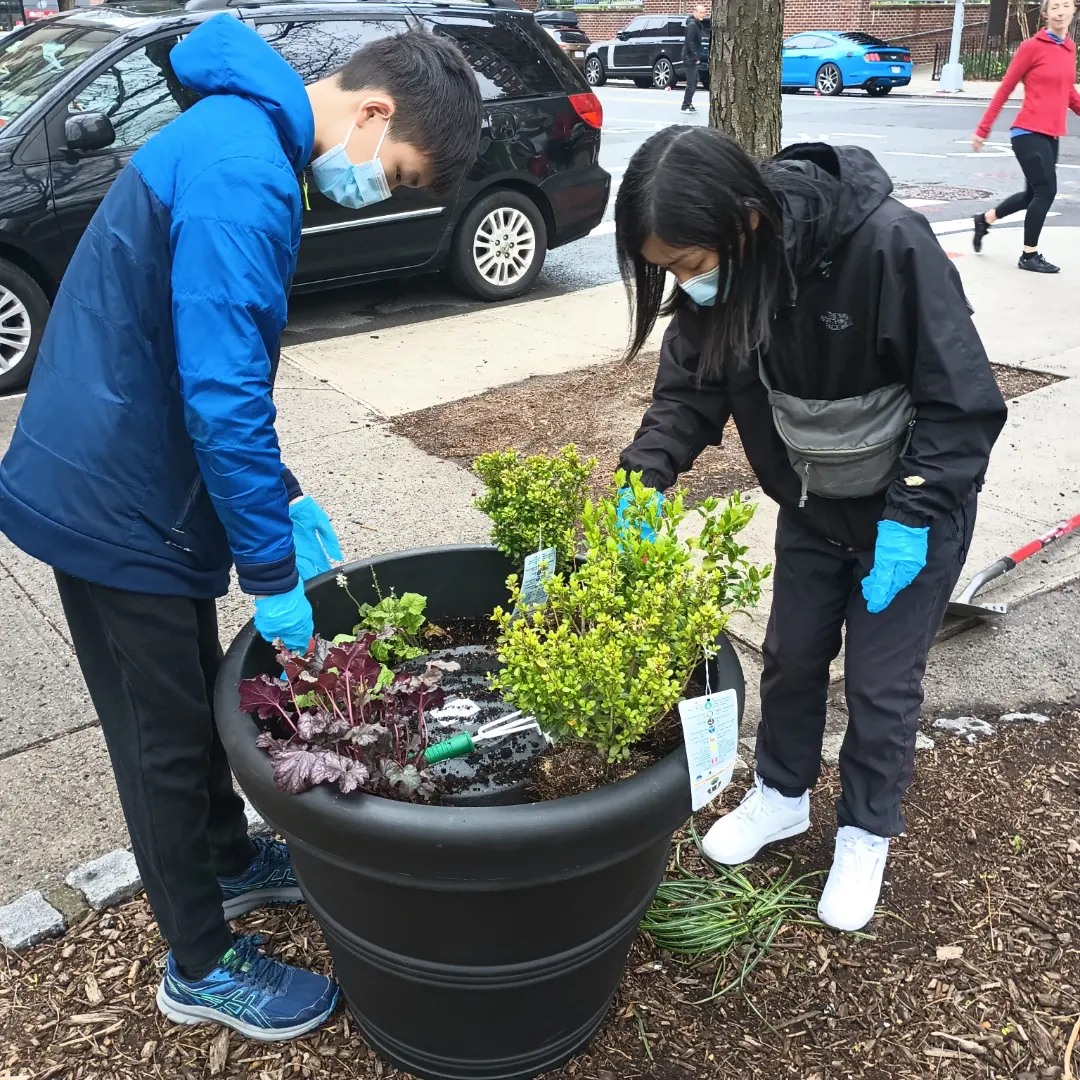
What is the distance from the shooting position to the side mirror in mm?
5598

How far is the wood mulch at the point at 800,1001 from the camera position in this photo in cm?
216

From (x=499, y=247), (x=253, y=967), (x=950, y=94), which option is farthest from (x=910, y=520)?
(x=950, y=94)

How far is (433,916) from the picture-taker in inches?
68.6

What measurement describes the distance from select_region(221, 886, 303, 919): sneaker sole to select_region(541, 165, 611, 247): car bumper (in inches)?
233

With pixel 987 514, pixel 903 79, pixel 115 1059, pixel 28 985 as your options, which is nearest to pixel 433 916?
pixel 115 1059

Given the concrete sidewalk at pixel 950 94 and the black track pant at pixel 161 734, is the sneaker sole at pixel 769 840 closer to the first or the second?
the black track pant at pixel 161 734

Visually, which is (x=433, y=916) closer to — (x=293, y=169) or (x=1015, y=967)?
(x=293, y=169)

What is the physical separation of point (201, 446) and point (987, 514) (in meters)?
3.60

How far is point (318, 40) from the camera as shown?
21.2 ft

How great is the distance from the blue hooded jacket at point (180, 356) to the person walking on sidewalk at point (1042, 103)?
731 centimetres

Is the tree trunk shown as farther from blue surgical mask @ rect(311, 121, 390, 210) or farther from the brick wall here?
the brick wall

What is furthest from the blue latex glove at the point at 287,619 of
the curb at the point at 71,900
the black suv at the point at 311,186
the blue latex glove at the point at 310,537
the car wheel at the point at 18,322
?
the car wheel at the point at 18,322

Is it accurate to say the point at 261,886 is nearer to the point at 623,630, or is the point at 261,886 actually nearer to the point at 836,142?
the point at 623,630

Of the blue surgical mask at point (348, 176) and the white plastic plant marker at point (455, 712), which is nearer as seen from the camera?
the blue surgical mask at point (348, 176)
